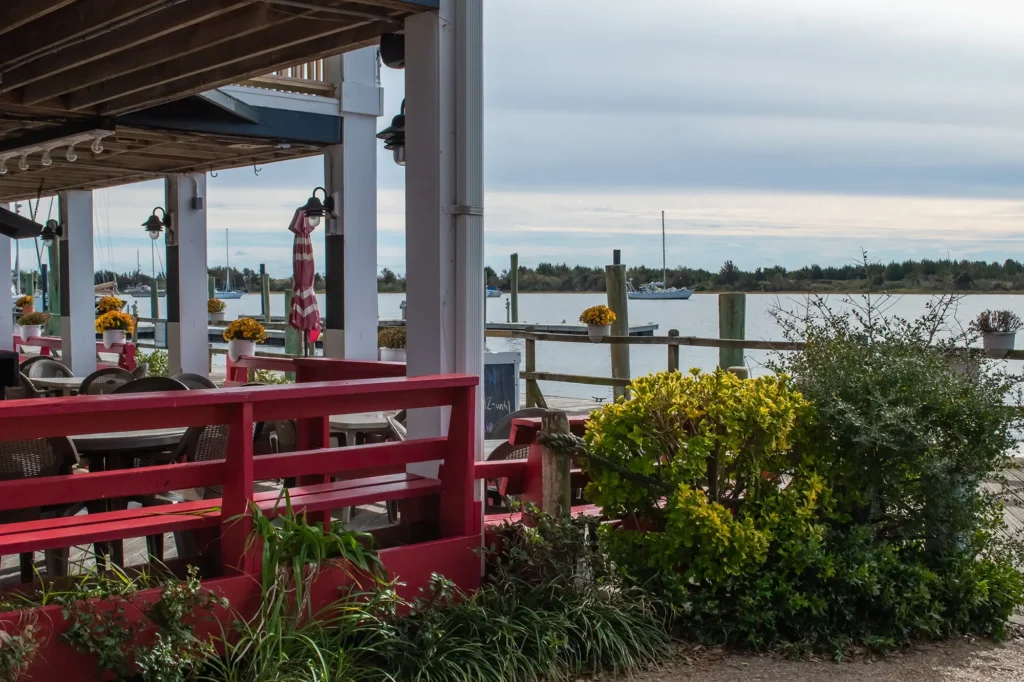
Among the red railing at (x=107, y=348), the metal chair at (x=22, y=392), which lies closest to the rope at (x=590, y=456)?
the metal chair at (x=22, y=392)

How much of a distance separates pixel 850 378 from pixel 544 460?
4.56ft

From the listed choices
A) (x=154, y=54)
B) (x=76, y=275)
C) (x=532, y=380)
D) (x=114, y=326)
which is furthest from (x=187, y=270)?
(x=154, y=54)

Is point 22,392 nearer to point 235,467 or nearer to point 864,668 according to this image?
point 235,467

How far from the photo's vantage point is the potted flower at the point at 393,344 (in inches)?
357

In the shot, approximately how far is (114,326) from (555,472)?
10.6 meters

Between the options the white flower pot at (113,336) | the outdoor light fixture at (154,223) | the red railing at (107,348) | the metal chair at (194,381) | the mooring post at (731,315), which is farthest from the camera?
the white flower pot at (113,336)

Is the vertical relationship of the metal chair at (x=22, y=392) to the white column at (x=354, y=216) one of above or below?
below

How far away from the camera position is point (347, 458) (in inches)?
149

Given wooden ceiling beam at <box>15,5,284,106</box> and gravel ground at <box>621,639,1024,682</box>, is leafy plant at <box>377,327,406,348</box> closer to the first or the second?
wooden ceiling beam at <box>15,5,284,106</box>

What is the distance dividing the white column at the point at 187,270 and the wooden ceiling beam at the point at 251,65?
3.54 metres

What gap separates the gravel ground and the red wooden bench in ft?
3.33

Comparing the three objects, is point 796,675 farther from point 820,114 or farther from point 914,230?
point 820,114

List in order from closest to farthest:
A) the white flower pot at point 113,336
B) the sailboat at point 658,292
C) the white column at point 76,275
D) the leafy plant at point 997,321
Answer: the leafy plant at point 997,321 < the white column at point 76,275 < the white flower pot at point 113,336 < the sailboat at point 658,292

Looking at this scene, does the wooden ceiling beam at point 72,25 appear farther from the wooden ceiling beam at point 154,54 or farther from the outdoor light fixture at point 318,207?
the outdoor light fixture at point 318,207
